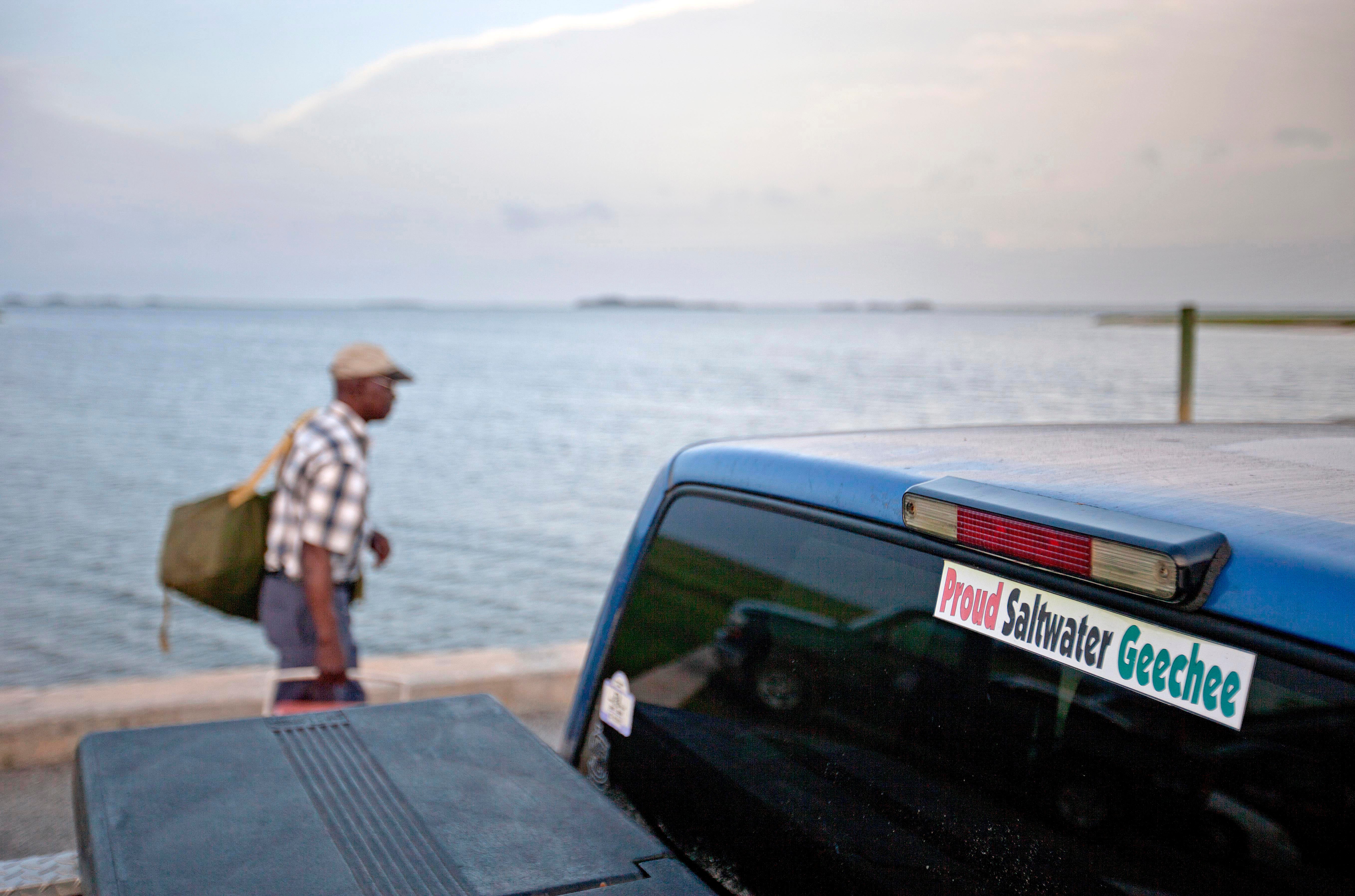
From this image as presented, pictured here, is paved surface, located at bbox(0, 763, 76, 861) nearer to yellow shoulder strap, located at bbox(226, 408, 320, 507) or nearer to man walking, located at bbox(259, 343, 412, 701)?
man walking, located at bbox(259, 343, 412, 701)

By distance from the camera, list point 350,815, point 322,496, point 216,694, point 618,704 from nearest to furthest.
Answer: point 350,815 < point 618,704 < point 322,496 < point 216,694

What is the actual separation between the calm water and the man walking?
214 cm

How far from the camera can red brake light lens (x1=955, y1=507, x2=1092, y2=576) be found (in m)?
1.24

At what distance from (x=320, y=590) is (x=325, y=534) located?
0.78 feet

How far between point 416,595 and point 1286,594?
16.3m

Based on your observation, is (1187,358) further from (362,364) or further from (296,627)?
(296,627)

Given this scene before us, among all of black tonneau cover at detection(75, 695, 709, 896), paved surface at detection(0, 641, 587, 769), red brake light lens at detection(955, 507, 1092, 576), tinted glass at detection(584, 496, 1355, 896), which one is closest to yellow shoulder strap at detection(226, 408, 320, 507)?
paved surface at detection(0, 641, 587, 769)

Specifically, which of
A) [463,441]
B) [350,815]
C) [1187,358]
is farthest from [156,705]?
[463,441]

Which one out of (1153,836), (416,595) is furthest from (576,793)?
(416,595)

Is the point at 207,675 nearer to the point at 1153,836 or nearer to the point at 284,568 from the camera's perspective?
the point at 284,568

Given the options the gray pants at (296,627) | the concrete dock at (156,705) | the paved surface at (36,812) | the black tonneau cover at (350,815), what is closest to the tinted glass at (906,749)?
the black tonneau cover at (350,815)

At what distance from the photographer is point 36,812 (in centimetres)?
475

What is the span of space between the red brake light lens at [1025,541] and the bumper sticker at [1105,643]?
44 millimetres

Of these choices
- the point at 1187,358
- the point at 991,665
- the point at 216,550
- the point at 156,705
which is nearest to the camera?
the point at 991,665
